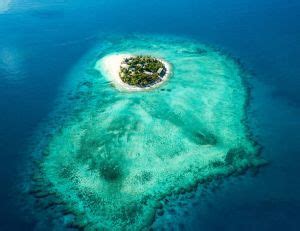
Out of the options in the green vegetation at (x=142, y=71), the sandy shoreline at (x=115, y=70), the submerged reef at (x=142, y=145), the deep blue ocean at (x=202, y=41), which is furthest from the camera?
the green vegetation at (x=142, y=71)

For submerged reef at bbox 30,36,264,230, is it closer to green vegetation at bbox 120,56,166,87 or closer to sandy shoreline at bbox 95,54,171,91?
sandy shoreline at bbox 95,54,171,91

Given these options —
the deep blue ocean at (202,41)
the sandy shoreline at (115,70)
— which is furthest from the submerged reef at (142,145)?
the deep blue ocean at (202,41)

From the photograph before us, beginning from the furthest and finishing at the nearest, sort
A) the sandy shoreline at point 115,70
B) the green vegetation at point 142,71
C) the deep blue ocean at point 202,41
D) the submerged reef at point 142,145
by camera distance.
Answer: the green vegetation at point 142,71, the sandy shoreline at point 115,70, the submerged reef at point 142,145, the deep blue ocean at point 202,41

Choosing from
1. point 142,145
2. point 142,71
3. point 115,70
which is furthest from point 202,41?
point 142,145

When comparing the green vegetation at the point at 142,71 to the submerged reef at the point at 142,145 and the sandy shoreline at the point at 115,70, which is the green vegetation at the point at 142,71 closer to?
the sandy shoreline at the point at 115,70

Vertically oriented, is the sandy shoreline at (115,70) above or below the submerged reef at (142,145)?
above
